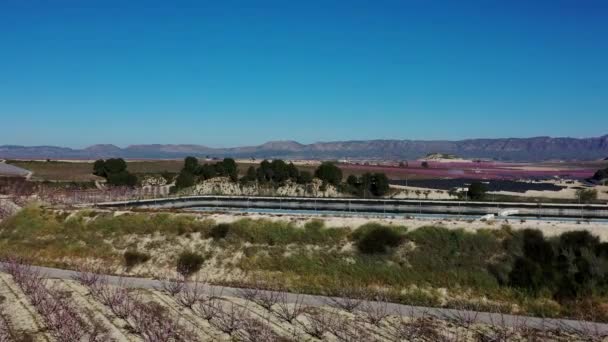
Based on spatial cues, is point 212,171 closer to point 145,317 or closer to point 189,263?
point 189,263

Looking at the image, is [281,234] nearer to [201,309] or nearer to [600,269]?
[201,309]

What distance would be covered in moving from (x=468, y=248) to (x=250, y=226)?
11.8 m

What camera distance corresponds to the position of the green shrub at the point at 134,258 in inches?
1085

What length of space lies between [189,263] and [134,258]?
3388mm

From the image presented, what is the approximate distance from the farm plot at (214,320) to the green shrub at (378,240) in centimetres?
487

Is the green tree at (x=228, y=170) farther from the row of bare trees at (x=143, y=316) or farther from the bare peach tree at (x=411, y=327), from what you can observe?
the bare peach tree at (x=411, y=327)

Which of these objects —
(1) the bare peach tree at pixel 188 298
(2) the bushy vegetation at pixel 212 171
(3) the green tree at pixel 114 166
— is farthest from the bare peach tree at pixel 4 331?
(3) the green tree at pixel 114 166

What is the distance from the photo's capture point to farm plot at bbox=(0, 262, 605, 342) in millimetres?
16688

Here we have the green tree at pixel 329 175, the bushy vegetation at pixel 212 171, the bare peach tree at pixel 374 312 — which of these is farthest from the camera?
the bushy vegetation at pixel 212 171

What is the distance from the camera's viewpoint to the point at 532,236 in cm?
2492

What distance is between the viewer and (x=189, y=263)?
87.9ft

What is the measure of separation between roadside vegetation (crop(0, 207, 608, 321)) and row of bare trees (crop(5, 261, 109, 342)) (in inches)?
224

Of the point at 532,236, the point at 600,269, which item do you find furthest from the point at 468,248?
the point at 600,269

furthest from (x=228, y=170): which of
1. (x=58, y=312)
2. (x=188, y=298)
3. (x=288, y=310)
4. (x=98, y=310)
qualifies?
(x=58, y=312)
